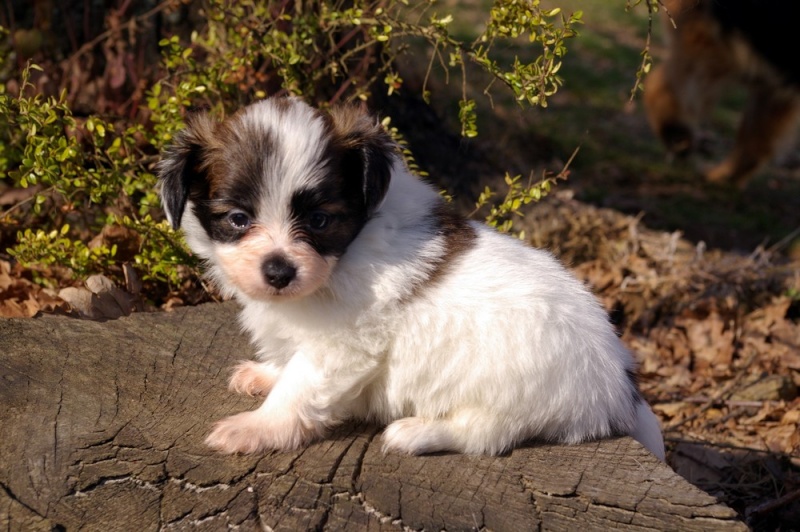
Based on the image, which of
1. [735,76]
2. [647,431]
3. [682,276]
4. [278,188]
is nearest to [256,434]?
[278,188]

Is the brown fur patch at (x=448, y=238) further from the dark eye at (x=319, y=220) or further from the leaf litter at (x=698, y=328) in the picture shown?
the leaf litter at (x=698, y=328)

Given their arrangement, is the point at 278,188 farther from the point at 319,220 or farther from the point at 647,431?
the point at 647,431

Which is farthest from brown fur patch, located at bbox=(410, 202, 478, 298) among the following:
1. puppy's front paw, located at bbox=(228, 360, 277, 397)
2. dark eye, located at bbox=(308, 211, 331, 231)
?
puppy's front paw, located at bbox=(228, 360, 277, 397)

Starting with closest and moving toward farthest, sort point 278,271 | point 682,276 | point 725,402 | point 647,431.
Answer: point 278,271
point 647,431
point 725,402
point 682,276

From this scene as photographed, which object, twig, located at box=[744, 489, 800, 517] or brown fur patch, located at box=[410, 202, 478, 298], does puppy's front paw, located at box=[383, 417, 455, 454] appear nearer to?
brown fur patch, located at box=[410, 202, 478, 298]

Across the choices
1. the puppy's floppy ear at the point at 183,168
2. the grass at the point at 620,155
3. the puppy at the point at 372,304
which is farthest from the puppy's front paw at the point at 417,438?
the grass at the point at 620,155
